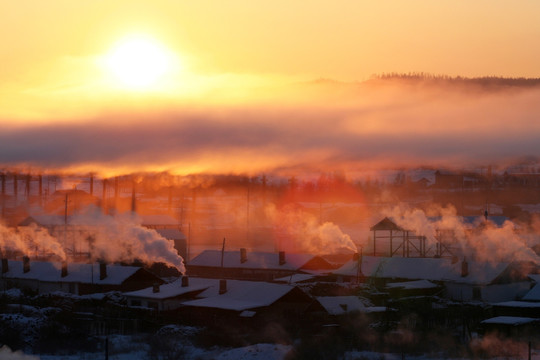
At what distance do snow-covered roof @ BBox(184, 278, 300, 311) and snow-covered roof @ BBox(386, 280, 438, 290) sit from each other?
1131 cm

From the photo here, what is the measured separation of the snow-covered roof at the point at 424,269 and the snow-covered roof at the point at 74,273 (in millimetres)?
16376

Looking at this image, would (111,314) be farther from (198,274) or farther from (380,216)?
(380,216)

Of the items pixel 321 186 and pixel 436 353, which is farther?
pixel 321 186

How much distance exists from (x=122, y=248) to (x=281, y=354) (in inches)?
1349

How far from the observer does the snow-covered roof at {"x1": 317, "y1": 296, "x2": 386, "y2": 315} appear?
1766 inches

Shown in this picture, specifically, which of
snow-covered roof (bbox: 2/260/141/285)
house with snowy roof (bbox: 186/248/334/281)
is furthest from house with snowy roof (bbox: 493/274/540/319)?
snow-covered roof (bbox: 2/260/141/285)

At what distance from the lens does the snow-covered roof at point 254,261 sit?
213 ft

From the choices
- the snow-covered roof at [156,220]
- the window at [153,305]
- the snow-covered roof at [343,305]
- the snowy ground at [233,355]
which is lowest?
the snowy ground at [233,355]

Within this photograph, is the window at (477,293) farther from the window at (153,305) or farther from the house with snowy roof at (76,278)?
the house with snowy roof at (76,278)

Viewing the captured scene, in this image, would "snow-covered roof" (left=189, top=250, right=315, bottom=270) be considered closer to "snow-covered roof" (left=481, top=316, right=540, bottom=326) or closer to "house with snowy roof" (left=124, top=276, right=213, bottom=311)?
"house with snowy roof" (left=124, top=276, right=213, bottom=311)

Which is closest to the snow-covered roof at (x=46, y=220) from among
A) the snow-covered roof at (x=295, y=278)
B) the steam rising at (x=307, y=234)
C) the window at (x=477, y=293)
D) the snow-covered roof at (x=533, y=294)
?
the steam rising at (x=307, y=234)

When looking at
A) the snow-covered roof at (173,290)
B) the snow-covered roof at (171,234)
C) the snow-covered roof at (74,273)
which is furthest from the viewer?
the snow-covered roof at (171,234)

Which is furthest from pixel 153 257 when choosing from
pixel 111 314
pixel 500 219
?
pixel 500 219

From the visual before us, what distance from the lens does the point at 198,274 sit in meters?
67.8
